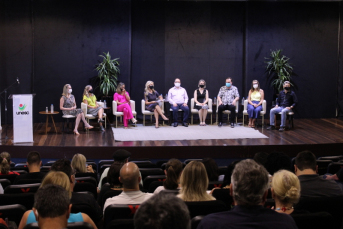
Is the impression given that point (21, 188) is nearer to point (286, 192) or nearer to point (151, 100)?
point (286, 192)

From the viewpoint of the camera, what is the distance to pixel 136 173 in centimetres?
307

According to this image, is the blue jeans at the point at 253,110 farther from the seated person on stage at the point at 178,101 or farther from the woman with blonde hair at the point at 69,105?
the woman with blonde hair at the point at 69,105

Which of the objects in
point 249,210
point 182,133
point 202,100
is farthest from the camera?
point 202,100

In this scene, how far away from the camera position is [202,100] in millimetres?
10094

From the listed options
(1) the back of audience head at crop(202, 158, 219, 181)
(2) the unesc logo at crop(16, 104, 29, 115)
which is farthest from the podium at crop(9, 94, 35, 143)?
(1) the back of audience head at crop(202, 158, 219, 181)

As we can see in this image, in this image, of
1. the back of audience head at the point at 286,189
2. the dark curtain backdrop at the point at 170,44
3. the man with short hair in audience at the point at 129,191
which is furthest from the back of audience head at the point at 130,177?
the dark curtain backdrop at the point at 170,44

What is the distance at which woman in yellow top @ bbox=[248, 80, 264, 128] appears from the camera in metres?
9.70

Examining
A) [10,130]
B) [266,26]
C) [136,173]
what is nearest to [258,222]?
[136,173]

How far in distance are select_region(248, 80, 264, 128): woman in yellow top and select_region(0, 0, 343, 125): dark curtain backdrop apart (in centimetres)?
135

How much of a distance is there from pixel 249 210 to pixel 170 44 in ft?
31.3

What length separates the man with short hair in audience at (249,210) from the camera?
1825 millimetres

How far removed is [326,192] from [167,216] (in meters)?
2.32

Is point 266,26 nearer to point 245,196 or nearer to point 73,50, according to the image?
point 73,50

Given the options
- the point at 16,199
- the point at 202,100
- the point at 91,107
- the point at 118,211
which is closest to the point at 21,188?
the point at 16,199
